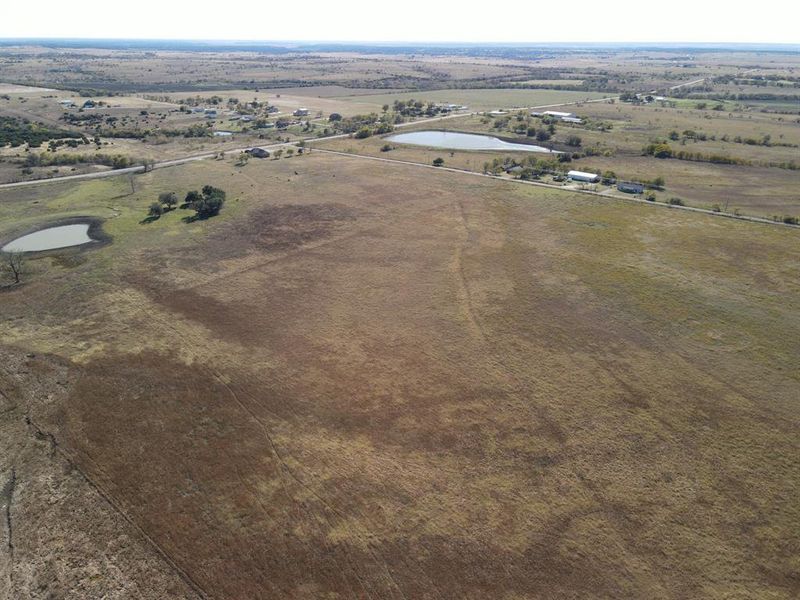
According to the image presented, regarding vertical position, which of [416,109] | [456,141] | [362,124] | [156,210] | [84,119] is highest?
[416,109]

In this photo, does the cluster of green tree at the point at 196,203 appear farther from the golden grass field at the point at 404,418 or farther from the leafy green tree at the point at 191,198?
the golden grass field at the point at 404,418

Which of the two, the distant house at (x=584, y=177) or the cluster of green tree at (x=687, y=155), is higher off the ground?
the cluster of green tree at (x=687, y=155)

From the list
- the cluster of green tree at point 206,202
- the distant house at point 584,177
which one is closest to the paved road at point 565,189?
the distant house at point 584,177

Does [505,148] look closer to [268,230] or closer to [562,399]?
[268,230]

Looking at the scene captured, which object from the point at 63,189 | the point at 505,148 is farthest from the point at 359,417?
the point at 505,148

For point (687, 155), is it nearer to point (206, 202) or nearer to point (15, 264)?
point (206, 202)

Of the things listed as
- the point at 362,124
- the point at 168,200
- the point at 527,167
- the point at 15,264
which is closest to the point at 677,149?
the point at 527,167

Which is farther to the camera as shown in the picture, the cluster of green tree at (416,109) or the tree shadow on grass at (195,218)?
the cluster of green tree at (416,109)
